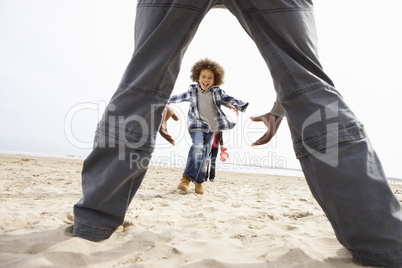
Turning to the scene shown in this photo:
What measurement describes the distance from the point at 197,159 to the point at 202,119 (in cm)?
71

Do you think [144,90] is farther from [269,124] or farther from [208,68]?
[208,68]

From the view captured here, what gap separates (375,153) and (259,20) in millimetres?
814

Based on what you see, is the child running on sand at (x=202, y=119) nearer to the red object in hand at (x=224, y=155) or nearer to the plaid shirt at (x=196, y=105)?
the plaid shirt at (x=196, y=105)

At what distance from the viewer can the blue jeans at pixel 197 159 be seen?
3.95m

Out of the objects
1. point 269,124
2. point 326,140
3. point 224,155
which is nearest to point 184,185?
point 269,124

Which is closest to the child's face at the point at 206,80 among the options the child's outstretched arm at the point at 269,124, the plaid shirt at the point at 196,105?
the plaid shirt at the point at 196,105

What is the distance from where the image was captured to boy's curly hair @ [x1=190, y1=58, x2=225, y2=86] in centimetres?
527

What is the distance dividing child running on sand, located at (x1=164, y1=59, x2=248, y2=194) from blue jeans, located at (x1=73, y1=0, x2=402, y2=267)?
261cm

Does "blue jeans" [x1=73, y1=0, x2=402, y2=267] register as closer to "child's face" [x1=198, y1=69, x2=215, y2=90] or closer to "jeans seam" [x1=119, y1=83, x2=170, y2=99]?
"jeans seam" [x1=119, y1=83, x2=170, y2=99]

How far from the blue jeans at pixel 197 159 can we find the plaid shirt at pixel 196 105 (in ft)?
0.44

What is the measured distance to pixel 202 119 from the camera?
4.33m

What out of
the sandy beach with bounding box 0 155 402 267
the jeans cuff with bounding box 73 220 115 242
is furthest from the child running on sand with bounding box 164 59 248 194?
the jeans cuff with bounding box 73 220 115 242

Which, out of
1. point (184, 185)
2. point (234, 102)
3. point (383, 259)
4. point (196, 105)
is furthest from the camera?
point (196, 105)

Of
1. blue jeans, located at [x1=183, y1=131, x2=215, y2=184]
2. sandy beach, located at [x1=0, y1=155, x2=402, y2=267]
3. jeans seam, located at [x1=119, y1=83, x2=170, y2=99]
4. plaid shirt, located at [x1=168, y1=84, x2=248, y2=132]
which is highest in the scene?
plaid shirt, located at [x1=168, y1=84, x2=248, y2=132]
